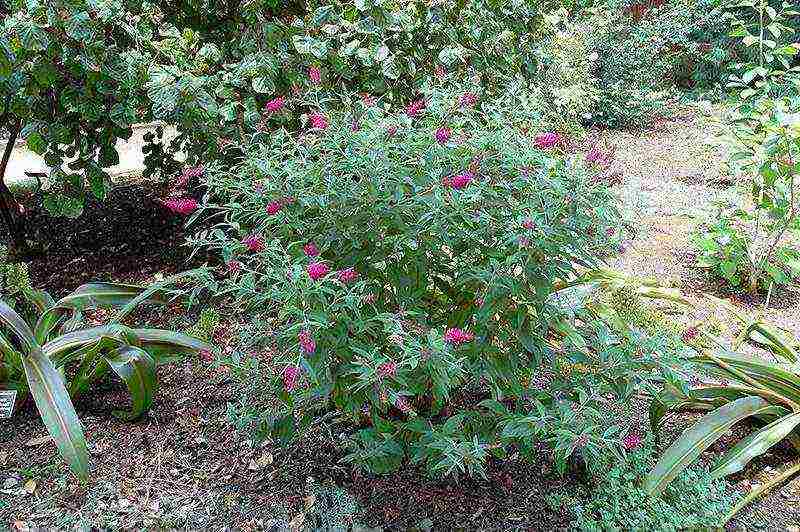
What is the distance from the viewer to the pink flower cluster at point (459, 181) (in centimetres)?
193

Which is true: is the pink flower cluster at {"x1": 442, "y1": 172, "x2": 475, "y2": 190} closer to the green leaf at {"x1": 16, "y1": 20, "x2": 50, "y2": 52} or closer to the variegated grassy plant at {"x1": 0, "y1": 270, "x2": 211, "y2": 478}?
the variegated grassy plant at {"x1": 0, "y1": 270, "x2": 211, "y2": 478}

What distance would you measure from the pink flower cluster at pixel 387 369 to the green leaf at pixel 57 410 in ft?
3.33

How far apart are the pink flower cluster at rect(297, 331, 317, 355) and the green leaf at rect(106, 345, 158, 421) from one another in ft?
3.07

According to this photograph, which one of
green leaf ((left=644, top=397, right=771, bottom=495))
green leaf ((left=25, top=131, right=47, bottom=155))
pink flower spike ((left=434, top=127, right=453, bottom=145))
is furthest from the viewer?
green leaf ((left=25, top=131, right=47, bottom=155))

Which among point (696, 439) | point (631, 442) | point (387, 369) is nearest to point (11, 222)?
point (387, 369)

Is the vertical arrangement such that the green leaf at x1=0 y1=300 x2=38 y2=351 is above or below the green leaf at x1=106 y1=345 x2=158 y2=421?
above

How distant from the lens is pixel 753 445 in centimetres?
237

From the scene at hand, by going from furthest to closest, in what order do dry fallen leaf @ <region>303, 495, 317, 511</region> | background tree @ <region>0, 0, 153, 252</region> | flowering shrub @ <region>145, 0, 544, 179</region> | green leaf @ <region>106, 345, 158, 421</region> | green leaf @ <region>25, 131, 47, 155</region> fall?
green leaf @ <region>25, 131, 47, 155</region>
flowering shrub @ <region>145, 0, 544, 179</region>
background tree @ <region>0, 0, 153, 252</region>
green leaf @ <region>106, 345, 158, 421</region>
dry fallen leaf @ <region>303, 495, 317, 511</region>

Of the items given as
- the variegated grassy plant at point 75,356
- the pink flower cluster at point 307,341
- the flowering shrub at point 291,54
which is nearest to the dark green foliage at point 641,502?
the pink flower cluster at point 307,341

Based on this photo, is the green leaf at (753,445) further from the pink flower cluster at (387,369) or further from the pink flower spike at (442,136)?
the pink flower spike at (442,136)

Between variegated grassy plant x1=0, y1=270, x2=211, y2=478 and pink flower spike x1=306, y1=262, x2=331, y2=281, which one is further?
variegated grassy plant x1=0, y1=270, x2=211, y2=478

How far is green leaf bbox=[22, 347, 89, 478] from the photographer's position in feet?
7.47

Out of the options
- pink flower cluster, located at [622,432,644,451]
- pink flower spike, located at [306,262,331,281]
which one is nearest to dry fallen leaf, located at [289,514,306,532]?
pink flower spike, located at [306,262,331,281]

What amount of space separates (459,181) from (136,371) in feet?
4.39
